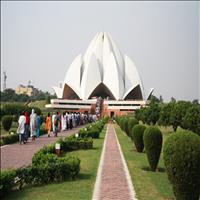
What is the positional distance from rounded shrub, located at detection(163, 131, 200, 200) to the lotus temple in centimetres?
4885

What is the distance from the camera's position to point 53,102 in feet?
178

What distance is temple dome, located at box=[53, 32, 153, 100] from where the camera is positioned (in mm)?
55812

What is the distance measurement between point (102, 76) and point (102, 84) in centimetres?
146

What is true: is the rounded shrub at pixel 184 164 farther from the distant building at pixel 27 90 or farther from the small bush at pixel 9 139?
the distant building at pixel 27 90

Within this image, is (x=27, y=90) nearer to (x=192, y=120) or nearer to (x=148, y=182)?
(x=192, y=120)

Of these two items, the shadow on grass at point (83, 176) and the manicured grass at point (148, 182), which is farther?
the shadow on grass at point (83, 176)

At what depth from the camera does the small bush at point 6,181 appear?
16.7 ft

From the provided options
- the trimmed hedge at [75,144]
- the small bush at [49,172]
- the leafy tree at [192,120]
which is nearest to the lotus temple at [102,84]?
the leafy tree at [192,120]

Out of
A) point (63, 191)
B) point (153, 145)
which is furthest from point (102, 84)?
→ point (63, 191)

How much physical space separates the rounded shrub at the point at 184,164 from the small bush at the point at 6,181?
7.78 feet

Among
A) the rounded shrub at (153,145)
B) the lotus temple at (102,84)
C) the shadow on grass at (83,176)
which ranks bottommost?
the shadow on grass at (83,176)

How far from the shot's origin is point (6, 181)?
5180 mm

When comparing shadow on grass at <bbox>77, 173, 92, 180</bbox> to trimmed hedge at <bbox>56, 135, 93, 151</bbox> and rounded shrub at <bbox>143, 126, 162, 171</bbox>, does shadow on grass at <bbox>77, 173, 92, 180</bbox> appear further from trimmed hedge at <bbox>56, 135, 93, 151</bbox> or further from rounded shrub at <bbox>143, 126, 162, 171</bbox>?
trimmed hedge at <bbox>56, 135, 93, 151</bbox>

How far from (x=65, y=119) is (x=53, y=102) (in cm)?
3381
